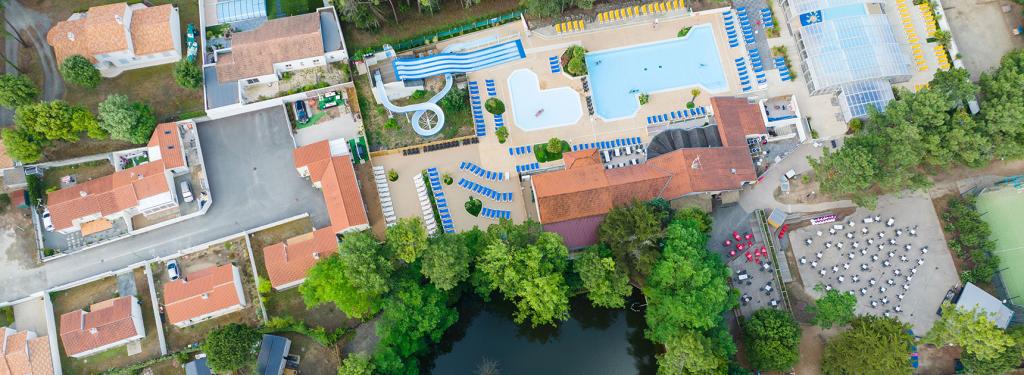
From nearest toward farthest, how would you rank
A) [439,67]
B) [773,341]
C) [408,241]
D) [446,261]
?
[446,261]
[408,241]
[773,341]
[439,67]

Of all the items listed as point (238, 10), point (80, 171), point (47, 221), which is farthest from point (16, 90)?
point (238, 10)

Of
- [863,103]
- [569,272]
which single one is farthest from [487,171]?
[863,103]

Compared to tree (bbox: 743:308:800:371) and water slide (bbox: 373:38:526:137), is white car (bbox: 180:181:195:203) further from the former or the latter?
tree (bbox: 743:308:800:371)

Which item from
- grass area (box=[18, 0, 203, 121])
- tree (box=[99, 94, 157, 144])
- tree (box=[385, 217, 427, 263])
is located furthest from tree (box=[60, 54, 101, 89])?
tree (box=[385, 217, 427, 263])

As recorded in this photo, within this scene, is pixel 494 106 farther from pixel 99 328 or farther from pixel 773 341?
pixel 99 328

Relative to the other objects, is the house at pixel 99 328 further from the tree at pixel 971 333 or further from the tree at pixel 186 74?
the tree at pixel 971 333

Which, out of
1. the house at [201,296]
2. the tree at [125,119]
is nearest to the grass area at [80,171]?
the tree at [125,119]

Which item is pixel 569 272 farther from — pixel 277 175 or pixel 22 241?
pixel 22 241
